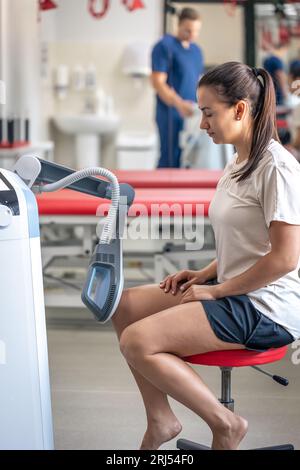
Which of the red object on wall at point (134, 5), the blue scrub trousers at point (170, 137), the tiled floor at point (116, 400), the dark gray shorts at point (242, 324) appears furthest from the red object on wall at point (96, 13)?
the dark gray shorts at point (242, 324)

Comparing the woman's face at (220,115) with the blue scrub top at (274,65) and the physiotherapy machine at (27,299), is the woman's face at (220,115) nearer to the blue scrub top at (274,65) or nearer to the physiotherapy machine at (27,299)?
the physiotherapy machine at (27,299)

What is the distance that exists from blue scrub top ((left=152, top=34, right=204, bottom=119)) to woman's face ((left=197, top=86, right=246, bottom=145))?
383 cm

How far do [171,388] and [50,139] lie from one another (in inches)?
218

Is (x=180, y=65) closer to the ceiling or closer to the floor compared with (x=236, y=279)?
closer to the ceiling

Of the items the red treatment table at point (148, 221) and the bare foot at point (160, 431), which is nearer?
the bare foot at point (160, 431)

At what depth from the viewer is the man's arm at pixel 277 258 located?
1.78 m

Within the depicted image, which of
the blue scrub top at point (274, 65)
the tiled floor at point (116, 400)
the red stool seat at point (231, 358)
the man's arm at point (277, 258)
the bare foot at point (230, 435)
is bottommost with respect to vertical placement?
the tiled floor at point (116, 400)

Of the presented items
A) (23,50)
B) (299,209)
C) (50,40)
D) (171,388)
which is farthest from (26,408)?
(50,40)

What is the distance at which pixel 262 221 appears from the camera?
187cm

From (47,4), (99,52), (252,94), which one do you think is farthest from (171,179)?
(252,94)

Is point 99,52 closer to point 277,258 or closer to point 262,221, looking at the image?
point 262,221

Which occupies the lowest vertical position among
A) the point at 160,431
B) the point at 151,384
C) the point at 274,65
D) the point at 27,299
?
the point at 160,431

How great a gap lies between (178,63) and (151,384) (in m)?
4.05

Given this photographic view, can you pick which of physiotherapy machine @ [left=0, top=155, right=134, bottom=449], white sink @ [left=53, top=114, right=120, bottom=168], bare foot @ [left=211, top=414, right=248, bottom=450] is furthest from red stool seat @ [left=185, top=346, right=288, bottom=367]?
white sink @ [left=53, top=114, right=120, bottom=168]
